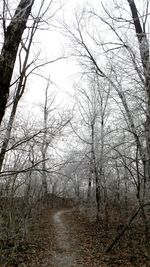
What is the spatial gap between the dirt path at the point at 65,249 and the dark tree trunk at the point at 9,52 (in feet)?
21.7

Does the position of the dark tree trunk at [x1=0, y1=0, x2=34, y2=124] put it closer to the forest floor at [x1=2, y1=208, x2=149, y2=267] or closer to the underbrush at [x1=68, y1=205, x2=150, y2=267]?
the forest floor at [x1=2, y1=208, x2=149, y2=267]

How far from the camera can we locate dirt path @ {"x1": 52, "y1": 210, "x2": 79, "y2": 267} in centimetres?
757

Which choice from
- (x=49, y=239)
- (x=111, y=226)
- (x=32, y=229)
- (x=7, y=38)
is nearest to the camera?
(x=7, y=38)

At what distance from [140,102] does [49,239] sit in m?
7.30

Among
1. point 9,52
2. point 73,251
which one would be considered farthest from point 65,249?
point 9,52

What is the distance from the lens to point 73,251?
879 centimetres

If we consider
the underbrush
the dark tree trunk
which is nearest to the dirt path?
the underbrush

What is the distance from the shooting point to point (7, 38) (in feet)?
8.94

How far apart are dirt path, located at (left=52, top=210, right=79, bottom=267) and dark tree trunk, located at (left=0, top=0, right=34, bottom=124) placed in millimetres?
6625

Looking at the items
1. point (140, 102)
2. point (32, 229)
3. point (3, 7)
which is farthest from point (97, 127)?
point (3, 7)

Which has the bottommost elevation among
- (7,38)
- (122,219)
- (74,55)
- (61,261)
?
(61,261)

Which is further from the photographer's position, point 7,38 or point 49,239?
point 49,239

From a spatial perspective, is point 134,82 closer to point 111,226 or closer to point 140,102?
point 140,102

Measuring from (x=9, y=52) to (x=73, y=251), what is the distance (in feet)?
27.0
